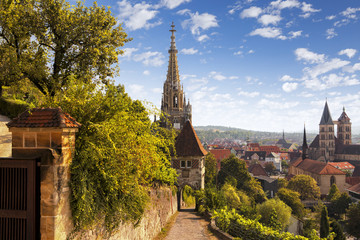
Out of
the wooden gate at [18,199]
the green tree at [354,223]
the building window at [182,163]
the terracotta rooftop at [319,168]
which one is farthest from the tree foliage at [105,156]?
the terracotta rooftop at [319,168]

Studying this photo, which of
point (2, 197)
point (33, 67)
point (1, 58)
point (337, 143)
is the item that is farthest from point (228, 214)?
point (337, 143)

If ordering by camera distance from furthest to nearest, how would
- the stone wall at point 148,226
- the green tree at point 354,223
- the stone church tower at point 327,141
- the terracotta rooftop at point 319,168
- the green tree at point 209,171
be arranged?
the stone church tower at point 327,141 < the terracotta rooftop at point 319,168 < the green tree at point 209,171 < the green tree at point 354,223 < the stone wall at point 148,226

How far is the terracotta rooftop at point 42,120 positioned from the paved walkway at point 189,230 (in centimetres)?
884

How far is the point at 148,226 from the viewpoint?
35.7 ft

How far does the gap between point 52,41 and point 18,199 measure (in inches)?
455

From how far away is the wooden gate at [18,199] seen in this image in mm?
5195

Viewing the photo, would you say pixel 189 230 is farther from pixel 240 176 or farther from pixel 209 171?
pixel 240 176

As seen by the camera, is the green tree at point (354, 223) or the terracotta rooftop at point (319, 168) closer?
the green tree at point (354, 223)

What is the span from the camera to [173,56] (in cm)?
8050

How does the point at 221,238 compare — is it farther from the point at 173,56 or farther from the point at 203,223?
the point at 173,56

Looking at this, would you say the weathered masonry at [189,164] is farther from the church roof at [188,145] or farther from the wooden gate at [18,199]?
the wooden gate at [18,199]

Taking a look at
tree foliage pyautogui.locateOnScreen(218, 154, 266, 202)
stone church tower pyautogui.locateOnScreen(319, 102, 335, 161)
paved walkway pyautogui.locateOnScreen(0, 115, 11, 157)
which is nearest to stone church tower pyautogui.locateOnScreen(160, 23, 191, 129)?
tree foliage pyautogui.locateOnScreen(218, 154, 266, 202)

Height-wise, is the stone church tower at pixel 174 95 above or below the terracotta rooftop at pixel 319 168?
above

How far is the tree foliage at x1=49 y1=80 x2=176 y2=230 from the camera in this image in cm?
574
